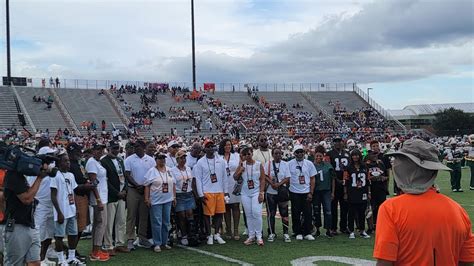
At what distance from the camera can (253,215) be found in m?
9.25

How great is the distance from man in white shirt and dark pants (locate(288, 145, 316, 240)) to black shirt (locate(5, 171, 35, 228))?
5.55m

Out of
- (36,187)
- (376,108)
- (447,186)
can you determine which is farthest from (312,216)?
(376,108)

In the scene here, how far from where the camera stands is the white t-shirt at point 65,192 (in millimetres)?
7199

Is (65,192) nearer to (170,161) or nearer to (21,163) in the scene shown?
(21,163)

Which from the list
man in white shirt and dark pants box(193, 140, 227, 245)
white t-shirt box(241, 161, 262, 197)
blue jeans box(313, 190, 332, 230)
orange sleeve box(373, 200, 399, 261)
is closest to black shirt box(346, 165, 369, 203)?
blue jeans box(313, 190, 332, 230)

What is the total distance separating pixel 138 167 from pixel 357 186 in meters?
4.09

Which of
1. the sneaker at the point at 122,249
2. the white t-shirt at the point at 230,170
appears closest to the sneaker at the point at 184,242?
the sneaker at the point at 122,249

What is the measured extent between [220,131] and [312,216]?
28784mm

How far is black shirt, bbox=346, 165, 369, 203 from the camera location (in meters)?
9.70

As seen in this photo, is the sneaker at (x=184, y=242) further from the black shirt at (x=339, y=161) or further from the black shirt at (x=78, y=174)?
the black shirt at (x=339, y=161)

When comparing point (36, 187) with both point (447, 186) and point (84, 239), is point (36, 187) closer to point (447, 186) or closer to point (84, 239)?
point (84, 239)

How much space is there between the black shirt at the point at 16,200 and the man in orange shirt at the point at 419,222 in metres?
3.67

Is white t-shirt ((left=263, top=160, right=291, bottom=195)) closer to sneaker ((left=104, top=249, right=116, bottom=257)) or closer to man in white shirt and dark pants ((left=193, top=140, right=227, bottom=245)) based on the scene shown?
man in white shirt and dark pants ((left=193, top=140, right=227, bottom=245))

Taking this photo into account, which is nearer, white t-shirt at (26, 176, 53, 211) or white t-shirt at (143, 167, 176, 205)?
white t-shirt at (26, 176, 53, 211)
